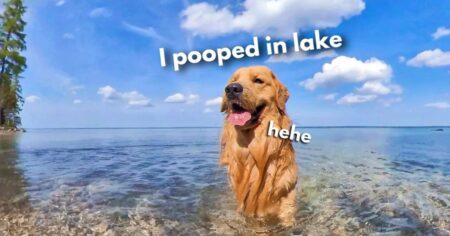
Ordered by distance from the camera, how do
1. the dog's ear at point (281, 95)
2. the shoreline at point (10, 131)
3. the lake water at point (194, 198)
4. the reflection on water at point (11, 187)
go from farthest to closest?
the shoreline at point (10, 131)
the reflection on water at point (11, 187)
the dog's ear at point (281, 95)
the lake water at point (194, 198)

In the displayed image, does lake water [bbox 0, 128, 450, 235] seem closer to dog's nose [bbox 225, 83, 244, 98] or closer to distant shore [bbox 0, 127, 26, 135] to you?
dog's nose [bbox 225, 83, 244, 98]

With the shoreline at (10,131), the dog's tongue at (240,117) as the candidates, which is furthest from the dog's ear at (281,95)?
the shoreline at (10,131)

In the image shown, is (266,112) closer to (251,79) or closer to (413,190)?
(251,79)

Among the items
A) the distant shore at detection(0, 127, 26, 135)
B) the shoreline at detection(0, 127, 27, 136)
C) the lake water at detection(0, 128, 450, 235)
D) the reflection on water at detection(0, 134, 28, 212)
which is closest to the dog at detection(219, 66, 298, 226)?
the lake water at detection(0, 128, 450, 235)

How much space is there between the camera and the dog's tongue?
4453 millimetres

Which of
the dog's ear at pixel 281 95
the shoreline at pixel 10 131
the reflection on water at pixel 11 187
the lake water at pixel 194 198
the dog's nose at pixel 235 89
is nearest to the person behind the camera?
the dog's nose at pixel 235 89

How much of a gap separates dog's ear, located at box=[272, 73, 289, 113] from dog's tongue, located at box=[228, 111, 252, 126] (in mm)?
502

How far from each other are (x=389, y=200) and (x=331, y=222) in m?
1.60

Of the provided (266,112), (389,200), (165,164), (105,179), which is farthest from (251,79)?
(165,164)

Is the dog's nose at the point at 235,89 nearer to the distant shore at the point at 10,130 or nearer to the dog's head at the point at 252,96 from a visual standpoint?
the dog's head at the point at 252,96

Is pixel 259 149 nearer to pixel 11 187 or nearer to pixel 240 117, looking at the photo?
pixel 240 117

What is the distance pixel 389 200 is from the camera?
19.1ft

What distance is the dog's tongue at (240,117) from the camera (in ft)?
14.6

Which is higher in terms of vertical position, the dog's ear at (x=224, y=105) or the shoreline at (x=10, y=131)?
the shoreline at (x=10, y=131)
